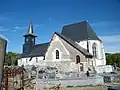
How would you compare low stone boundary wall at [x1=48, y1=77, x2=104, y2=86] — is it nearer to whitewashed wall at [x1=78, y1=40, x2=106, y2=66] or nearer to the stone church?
the stone church

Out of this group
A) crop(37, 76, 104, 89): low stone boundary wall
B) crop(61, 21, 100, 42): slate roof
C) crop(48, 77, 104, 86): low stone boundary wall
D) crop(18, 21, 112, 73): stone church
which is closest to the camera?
crop(37, 76, 104, 89): low stone boundary wall

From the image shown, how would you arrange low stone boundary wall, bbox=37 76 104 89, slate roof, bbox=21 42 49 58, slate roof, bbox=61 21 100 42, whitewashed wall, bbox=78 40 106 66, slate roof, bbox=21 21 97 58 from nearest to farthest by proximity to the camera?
1. low stone boundary wall, bbox=37 76 104 89
2. whitewashed wall, bbox=78 40 106 66
3. slate roof, bbox=21 21 97 58
4. slate roof, bbox=61 21 100 42
5. slate roof, bbox=21 42 49 58

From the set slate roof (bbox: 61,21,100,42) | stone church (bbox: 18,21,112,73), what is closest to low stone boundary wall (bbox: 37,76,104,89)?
stone church (bbox: 18,21,112,73)

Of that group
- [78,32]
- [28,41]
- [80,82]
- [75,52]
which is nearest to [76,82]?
[80,82]

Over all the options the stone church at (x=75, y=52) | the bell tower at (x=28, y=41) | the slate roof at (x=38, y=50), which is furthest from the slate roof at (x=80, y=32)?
the bell tower at (x=28, y=41)

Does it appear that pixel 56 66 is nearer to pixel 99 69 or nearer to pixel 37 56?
pixel 99 69

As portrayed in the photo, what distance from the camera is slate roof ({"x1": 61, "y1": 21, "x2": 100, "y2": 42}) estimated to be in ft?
135

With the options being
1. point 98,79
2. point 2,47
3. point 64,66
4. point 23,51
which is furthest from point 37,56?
point 2,47

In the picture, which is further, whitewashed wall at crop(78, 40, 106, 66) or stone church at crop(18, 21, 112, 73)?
whitewashed wall at crop(78, 40, 106, 66)

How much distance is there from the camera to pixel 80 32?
4262cm

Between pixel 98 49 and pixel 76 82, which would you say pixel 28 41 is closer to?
pixel 98 49

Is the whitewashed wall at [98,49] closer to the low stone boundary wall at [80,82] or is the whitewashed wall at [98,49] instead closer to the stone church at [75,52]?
the stone church at [75,52]

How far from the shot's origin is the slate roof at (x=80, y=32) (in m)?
41.2

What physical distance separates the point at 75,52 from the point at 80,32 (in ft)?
27.4
